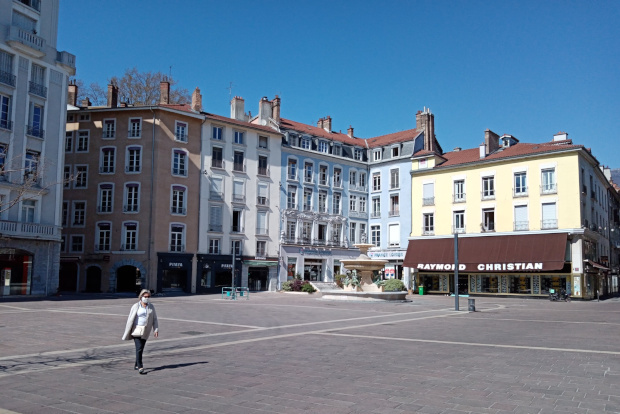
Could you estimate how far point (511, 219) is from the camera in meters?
44.8

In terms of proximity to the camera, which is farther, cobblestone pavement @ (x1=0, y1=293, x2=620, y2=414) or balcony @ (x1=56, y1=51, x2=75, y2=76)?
balcony @ (x1=56, y1=51, x2=75, y2=76)

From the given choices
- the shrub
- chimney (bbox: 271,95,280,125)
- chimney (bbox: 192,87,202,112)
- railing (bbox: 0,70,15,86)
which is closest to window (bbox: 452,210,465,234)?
the shrub

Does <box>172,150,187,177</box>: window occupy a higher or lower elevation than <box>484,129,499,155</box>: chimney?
lower

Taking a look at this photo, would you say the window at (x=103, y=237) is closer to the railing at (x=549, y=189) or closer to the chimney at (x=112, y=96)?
the chimney at (x=112, y=96)

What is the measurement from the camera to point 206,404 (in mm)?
7238

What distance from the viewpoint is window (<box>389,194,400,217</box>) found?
53444mm

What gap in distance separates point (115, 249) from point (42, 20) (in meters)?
17.5

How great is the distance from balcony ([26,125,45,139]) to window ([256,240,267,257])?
68.5ft

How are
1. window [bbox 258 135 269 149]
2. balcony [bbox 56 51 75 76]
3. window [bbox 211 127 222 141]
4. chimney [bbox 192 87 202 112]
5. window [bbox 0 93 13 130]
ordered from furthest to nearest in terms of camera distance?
window [bbox 258 135 269 149], window [bbox 211 127 222 141], chimney [bbox 192 87 202 112], balcony [bbox 56 51 75 76], window [bbox 0 93 13 130]

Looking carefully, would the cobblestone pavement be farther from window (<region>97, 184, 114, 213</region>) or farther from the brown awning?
window (<region>97, 184, 114, 213</region>)

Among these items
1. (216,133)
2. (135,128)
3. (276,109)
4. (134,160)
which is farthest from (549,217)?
(135,128)

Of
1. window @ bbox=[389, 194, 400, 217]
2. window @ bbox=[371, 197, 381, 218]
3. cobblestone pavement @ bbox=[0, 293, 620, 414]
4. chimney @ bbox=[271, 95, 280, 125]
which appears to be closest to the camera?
cobblestone pavement @ bbox=[0, 293, 620, 414]

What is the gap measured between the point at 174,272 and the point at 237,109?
17.0m

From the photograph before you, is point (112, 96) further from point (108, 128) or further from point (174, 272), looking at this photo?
point (174, 272)
